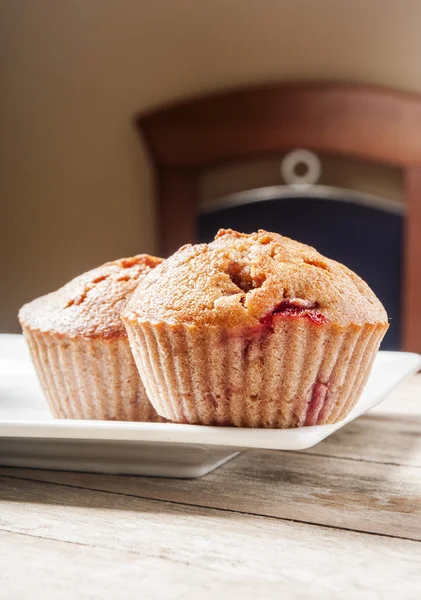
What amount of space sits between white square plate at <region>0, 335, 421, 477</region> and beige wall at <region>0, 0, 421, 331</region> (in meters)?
3.37

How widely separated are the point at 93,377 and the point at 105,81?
3.72 meters

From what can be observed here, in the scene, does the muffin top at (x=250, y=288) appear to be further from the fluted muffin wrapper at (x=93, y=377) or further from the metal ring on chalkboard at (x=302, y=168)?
the metal ring on chalkboard at (x=302, y=168)

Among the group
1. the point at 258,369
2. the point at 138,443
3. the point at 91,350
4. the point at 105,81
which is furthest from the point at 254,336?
the point at 105,81

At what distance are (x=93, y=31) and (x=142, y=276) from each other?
369cm

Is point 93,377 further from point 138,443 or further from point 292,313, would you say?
point 292,313

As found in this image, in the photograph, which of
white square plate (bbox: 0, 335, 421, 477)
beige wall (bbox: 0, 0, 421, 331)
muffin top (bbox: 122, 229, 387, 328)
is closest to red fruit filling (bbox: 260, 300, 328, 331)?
muffin top (bbox: 122, 229, 387, 328)

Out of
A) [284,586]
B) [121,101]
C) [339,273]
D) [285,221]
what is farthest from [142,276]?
[121,101]

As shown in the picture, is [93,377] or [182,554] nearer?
[182,554]

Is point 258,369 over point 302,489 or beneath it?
over

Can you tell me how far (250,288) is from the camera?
90 centimetres

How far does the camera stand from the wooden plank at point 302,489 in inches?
30.5

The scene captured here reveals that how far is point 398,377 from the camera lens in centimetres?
120

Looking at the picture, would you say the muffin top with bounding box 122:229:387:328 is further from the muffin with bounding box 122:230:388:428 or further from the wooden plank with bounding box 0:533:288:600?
the wooden plank with bounding box 0:533:288:600

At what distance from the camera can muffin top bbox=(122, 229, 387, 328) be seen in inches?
34.0
